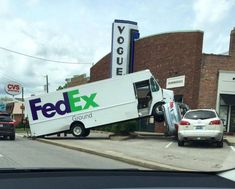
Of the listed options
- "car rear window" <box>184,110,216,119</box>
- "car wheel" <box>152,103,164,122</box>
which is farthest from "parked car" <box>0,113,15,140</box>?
"car rear window" <box>184,110,216,119</box>

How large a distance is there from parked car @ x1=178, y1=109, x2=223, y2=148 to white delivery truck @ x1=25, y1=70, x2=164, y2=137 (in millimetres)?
5583

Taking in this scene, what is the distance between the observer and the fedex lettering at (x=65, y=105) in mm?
27594

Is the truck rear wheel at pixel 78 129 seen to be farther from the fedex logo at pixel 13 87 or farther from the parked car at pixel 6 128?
the fedex logo at pixel 13 87

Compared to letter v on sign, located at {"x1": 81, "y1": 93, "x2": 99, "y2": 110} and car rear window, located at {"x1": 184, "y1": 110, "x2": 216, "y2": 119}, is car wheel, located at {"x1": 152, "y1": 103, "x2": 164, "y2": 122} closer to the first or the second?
letter v on sign, located at {"x1": 81, "y1": 93, "x2": 99, "y2": 110}

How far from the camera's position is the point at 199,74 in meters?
31.2

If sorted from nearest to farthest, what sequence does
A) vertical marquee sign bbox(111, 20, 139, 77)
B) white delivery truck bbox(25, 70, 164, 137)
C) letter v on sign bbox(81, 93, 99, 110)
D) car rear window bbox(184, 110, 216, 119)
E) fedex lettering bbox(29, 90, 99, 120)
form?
car rear window bbox(184, 110, 216, 119), white delivery truck bbox(25, 70, 164, 137), letter v on sign bbox(81, 93, 99, 110), fedex lettering bbox(29, 90, 99, 120), vertical marquee sign bbox(111, 20, 139, 77)

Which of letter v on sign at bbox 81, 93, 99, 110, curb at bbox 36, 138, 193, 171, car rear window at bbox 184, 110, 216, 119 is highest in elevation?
letter v on sign at bbox 81, 93, 99, 110

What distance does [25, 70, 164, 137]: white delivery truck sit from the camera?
26.4 meters

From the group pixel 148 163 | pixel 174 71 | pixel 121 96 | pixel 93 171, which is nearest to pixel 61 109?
pixel 121 96

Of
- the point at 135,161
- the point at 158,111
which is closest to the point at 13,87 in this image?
the point at 158,111

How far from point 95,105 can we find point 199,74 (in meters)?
7.54

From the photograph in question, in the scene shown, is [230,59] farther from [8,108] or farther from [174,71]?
[8,108]

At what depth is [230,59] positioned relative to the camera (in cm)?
3091

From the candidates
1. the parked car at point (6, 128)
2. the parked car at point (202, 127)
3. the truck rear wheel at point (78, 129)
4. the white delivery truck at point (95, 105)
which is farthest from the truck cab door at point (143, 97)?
the parked car at point (6, 128)
